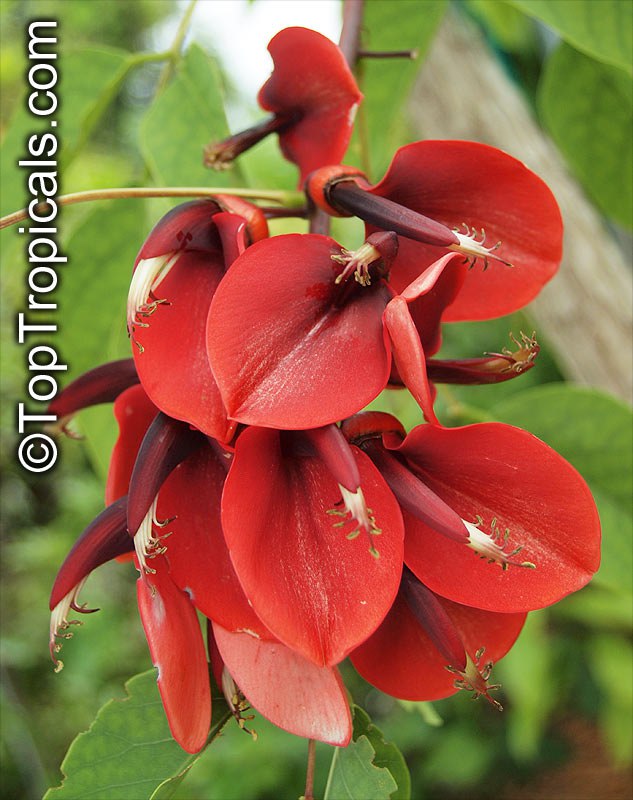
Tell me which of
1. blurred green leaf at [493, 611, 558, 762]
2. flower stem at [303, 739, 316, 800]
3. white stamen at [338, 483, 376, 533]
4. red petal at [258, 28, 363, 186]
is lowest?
blurred green leaf at [493, 611, 558, 762]

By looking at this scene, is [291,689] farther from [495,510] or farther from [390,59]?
[390,59]

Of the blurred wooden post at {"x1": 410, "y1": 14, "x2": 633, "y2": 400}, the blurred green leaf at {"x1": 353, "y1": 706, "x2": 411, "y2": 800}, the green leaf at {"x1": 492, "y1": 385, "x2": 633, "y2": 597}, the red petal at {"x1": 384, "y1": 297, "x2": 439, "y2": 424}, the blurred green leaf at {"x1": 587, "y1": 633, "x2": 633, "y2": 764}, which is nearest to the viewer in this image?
the red petal at {"x1": 384, "y1": 297, "x2": 439, "y2": 424}

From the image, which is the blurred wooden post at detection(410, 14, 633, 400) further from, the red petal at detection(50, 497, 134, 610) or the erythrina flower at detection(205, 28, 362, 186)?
the red petal at detection(50, 497, 134, 610)

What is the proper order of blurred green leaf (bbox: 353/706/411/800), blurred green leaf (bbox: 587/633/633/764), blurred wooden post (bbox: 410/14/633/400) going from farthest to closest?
blurred green leaf (bbox: 587/633/633/764) < blurred wooden post (bbox: 410/14/633/400) < blurred green leaf (bbox: 353/706/411/800)

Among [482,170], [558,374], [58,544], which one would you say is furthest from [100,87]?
[58,544]

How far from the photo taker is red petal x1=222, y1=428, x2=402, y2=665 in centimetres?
21

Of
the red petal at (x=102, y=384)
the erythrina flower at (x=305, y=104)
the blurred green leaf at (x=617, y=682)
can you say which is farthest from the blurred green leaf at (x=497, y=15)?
the blurred green leaf at (x=617, y=682)

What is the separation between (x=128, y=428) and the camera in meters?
0.27

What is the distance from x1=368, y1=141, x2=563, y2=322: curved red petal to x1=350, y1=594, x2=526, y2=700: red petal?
0.10 m

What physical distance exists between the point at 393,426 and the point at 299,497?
36mm

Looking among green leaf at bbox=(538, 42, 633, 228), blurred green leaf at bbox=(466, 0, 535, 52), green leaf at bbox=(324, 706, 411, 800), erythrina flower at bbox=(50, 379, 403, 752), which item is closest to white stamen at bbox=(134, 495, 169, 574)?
erythrina flower at bbox=(50, 379, 403, 752)

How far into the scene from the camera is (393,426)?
0.25 m

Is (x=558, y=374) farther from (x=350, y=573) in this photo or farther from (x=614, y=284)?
(x=350, y=573)

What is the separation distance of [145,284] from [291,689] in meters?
0.12
